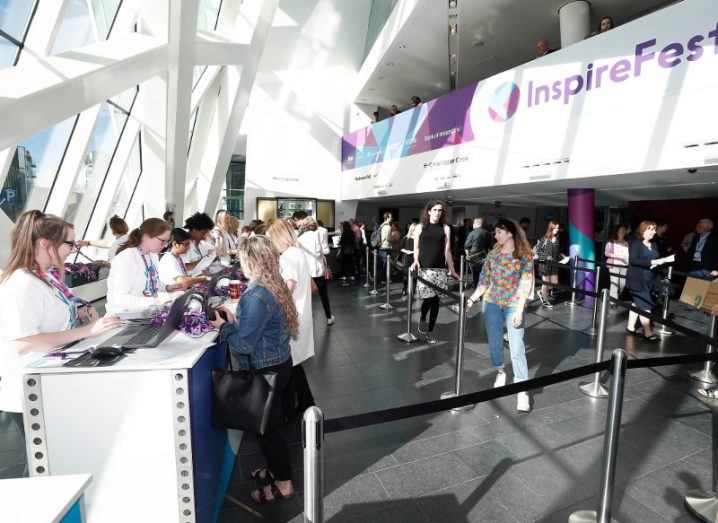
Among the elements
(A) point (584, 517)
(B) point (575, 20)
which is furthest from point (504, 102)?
(A) point (584, 517)

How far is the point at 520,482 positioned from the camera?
8.71 ft

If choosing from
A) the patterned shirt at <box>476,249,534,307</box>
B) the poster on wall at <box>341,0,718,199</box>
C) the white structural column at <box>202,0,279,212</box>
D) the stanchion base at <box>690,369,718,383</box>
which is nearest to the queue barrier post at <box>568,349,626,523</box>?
the patterned shirt at <box>476,249,534,307</box>

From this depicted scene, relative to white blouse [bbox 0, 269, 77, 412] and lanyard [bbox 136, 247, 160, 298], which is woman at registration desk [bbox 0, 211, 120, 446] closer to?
white blouse [bbox 0, 269, 77, 412]

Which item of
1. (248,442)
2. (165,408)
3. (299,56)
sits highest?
(299,56)

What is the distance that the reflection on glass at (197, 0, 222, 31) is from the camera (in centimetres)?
1113

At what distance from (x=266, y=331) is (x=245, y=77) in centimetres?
952

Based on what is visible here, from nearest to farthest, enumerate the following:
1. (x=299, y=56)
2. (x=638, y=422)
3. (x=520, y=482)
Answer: (x=520, y=482) < (x=638, y=422) < (x=299, y=56)

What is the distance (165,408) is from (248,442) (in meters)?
1.47

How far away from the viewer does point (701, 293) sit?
4020 millimetres

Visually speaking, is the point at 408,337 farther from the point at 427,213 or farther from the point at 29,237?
the point at 29,237

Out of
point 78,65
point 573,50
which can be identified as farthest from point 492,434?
point 573,50

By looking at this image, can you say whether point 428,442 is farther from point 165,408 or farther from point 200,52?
point 200,52

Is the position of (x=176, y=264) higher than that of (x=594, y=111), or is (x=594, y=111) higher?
(x=594, y=111)

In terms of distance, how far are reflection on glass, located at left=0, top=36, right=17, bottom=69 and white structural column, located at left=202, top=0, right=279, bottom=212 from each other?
16.6ft
